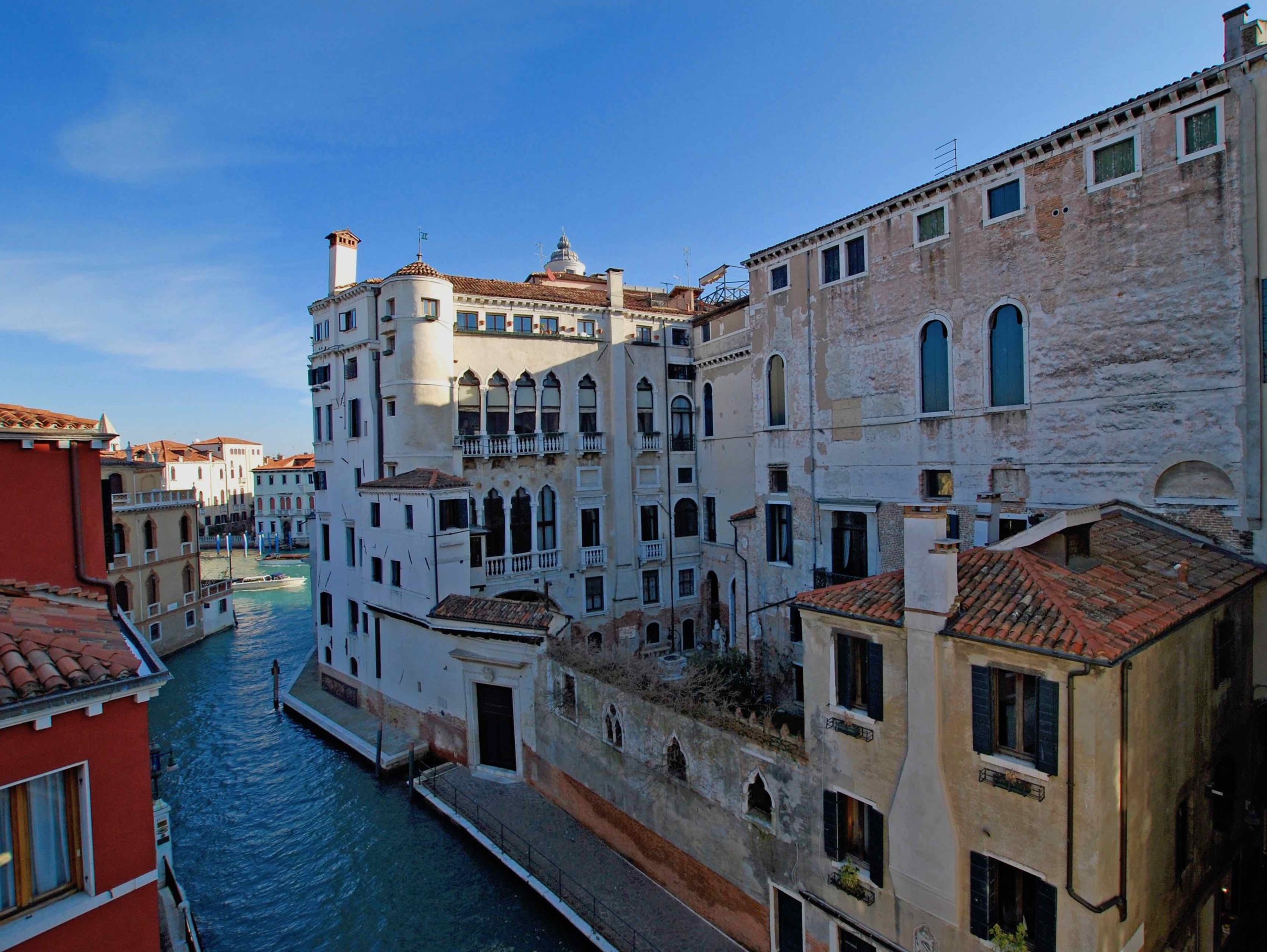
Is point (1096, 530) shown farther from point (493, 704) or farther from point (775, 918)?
point (493, 704)

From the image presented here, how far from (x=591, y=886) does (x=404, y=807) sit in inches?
228

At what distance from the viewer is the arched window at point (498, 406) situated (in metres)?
20.4

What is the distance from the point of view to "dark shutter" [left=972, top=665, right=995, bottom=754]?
714 cm

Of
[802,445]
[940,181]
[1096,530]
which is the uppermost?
[940,181]

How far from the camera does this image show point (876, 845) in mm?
8328

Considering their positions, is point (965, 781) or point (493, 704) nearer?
point (965, 781)

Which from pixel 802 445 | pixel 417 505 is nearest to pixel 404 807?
pixel 417 505

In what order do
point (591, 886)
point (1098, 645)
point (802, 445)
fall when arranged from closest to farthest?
point (1098, 645) < point (591, 886) < point (802, 445)

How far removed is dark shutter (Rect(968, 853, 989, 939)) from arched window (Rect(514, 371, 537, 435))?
625 inches

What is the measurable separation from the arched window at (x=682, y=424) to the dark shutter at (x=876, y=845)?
15.6m

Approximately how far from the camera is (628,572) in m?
22.2

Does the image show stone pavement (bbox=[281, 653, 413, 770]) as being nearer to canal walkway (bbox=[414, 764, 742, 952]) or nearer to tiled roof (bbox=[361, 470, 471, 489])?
canal walkway (bbox=[414, 764, 742, 952])

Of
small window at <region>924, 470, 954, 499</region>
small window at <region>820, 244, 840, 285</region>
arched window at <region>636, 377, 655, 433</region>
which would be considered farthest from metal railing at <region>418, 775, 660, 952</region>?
small window at <region>820, 244, 840, 285</region>

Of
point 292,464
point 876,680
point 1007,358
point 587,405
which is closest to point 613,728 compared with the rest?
point 876,680
